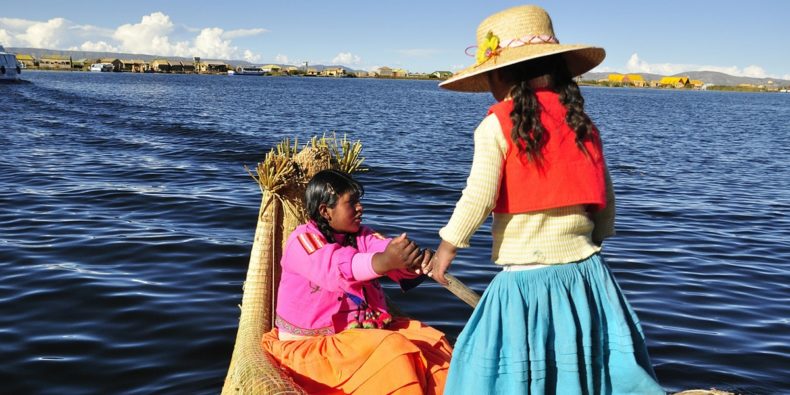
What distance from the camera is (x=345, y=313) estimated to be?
367cm

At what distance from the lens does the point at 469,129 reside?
29078 millimetres

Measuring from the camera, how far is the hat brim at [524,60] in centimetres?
240

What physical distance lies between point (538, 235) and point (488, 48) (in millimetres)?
677

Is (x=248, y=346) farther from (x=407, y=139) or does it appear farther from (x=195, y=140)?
(x=407, y=139)

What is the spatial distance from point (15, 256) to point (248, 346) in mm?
5299

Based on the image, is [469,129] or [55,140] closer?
[55,140]

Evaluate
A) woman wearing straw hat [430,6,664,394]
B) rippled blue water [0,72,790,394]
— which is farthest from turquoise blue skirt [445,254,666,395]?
rippled blue water [0,72,790,394]

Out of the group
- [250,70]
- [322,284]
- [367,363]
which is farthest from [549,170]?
[250,70]

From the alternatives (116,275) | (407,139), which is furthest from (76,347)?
(407,139)

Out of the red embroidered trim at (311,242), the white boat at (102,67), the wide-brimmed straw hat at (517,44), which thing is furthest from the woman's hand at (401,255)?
the white boat at (102,67)

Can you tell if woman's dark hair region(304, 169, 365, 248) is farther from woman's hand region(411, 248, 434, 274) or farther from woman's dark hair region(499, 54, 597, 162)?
woman's dark hair region(499, 54, 597, 162)

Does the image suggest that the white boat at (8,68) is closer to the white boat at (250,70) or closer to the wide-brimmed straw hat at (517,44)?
the wide-brimmed straw hat at (517,44)

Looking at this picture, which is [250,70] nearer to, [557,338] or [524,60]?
[524,60]

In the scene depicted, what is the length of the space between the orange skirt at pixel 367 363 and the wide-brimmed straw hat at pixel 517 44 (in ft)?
4.01
